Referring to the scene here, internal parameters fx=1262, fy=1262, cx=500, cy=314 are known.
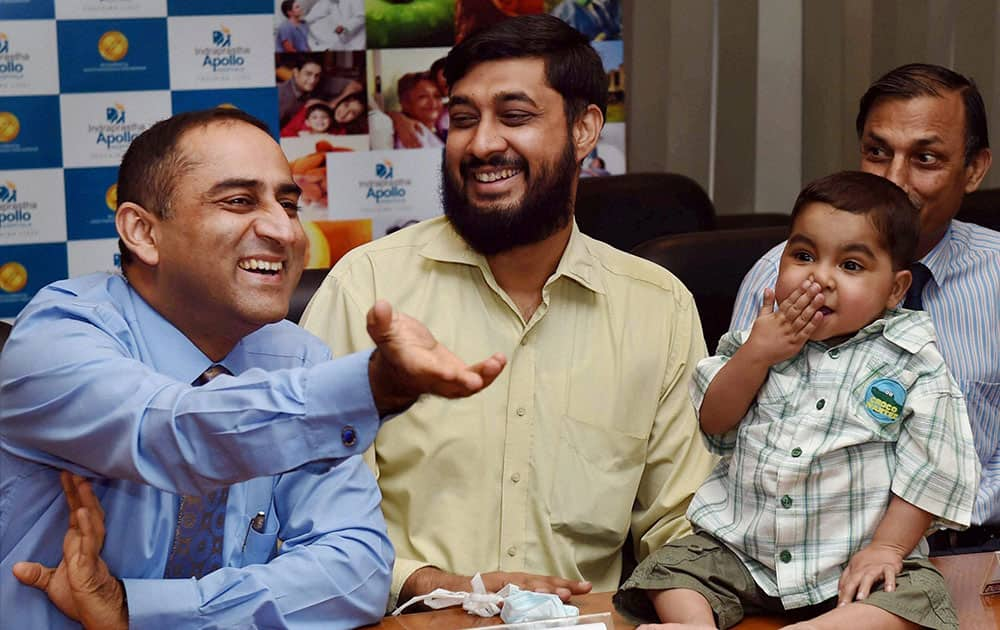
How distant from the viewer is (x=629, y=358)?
2.25 m

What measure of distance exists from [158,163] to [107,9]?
221 cm

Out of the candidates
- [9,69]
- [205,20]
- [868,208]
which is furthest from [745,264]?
[9,69]

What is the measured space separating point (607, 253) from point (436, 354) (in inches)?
44.7

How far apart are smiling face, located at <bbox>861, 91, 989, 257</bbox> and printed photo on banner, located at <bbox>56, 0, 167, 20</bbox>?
2255 mm

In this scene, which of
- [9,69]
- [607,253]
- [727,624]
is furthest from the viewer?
[9,69]

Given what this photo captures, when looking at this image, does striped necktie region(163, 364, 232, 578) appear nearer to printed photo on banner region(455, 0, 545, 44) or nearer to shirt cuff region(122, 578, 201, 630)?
shirt cuff region(122, 578, 201, 630)

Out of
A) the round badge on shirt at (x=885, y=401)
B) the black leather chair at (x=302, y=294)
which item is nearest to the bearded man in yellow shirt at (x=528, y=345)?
the black leather chair at (x=302, y=294)

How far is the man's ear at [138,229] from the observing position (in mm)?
1713

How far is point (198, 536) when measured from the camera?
5.40 feet

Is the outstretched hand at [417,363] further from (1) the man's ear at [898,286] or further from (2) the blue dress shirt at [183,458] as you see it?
(1) the man's ear at [898,286]

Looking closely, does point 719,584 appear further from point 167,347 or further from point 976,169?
point 976,169

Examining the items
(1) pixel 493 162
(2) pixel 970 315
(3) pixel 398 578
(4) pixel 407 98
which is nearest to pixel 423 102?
(4) pixel 407 98

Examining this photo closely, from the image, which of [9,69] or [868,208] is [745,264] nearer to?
[868,208]

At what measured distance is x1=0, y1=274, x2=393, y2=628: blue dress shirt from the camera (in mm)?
1392
